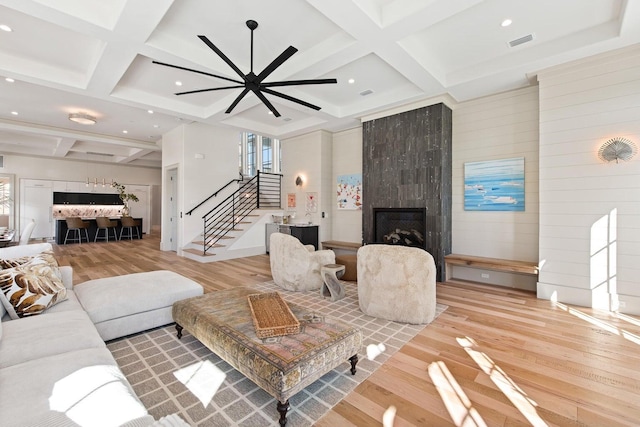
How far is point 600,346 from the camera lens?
2.79 meters

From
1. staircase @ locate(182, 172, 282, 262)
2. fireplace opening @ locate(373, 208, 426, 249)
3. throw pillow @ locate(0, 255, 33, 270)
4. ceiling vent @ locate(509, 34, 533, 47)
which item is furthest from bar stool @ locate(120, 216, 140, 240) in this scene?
ceiling vent @ locate(509, 34, 533, 47)

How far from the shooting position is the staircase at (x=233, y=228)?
710 cm

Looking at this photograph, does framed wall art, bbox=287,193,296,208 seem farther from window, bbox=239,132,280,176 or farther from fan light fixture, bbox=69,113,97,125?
fan light fixture, bbox=69,113,97,125

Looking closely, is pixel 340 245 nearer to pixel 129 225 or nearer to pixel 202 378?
pixel 202 378

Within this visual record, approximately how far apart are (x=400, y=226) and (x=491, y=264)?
67.2 inches

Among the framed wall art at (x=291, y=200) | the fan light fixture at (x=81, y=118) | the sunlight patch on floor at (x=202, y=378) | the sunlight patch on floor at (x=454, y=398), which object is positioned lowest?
the sunlight patch on floor at (x=454, y=398)

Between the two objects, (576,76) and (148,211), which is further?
(148,211)

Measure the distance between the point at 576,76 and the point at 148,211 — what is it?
15.4 meters

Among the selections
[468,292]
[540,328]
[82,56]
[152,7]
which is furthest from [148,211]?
[540,328]

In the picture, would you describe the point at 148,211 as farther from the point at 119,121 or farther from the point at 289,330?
the point at 289,330

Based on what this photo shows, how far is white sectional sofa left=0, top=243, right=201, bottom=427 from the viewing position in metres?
1.17

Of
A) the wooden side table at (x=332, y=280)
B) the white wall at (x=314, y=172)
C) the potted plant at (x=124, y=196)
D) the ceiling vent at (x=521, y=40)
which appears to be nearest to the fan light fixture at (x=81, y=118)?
the white wall at (x=314, y=172)

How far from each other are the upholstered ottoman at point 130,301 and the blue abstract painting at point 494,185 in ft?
15.5

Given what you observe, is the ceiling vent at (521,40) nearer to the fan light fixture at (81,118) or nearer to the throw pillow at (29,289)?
the throw pillow at (29,289)
